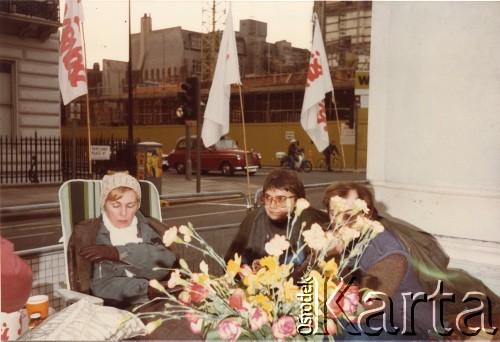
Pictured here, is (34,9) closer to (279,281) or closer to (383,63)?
(383,63)

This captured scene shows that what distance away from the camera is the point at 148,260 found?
333 cm

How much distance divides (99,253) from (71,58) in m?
2.64

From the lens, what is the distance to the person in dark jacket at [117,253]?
325 cm

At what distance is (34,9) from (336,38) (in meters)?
26.1

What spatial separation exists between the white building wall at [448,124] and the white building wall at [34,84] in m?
14.8

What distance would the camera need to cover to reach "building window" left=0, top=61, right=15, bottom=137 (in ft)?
53.2

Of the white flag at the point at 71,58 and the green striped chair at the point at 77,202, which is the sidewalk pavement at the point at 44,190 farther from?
the green striped chair at the point at 77,202

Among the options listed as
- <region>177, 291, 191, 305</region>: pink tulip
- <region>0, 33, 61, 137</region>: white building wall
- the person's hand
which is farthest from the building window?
<region>177, 291, 191, 305</region>: pink tulip

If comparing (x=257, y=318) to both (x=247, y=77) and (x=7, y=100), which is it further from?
(x=247, y=77)

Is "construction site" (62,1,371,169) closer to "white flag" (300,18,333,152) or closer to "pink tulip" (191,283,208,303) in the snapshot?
A: "white flag" (300,18,333,152)

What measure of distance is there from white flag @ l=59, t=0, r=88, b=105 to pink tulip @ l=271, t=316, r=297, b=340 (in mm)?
3944

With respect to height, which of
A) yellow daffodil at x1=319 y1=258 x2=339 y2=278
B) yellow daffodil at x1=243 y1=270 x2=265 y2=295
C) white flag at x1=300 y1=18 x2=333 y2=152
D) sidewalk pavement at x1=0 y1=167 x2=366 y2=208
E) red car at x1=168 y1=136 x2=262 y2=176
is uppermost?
white flag at x1=300 y1=18 x2=333 y2=152

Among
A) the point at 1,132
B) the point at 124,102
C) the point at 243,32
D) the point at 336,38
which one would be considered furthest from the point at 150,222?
Result: the point at 243,32

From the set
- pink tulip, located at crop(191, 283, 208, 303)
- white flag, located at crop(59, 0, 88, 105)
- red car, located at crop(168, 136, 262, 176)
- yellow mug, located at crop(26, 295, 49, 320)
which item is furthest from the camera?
red car, located at crop(168, 136, 262, 176)
